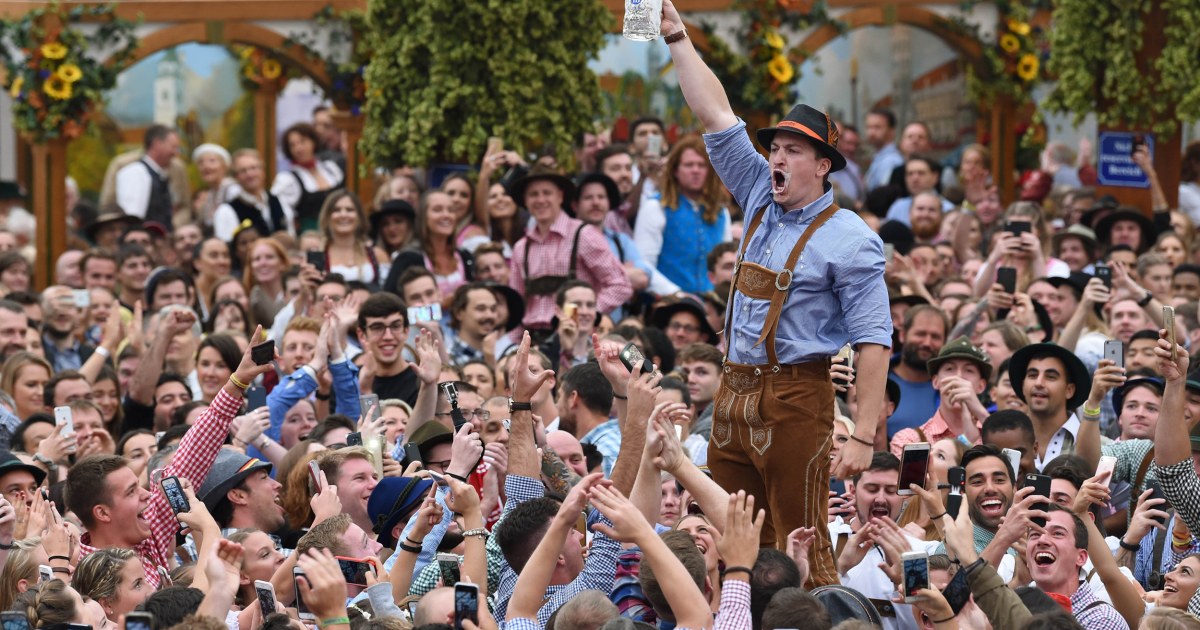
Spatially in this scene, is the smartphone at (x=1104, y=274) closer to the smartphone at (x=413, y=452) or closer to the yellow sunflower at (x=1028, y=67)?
the smartphone at (x=413, y=452)

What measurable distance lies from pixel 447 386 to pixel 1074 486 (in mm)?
2671

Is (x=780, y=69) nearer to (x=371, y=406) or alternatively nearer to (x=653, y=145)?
(x=653, y=145)

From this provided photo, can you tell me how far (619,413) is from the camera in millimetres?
8211

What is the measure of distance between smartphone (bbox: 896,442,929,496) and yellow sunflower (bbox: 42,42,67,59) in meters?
10.3

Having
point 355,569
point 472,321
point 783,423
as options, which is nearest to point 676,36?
point 783,423

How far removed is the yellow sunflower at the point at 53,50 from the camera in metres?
15.3

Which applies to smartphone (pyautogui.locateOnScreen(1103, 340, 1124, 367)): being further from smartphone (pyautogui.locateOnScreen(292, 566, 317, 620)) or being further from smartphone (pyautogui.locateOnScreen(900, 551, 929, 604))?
smartphone (pyautogui.locateOnScreen(292, 566, 317, 620))

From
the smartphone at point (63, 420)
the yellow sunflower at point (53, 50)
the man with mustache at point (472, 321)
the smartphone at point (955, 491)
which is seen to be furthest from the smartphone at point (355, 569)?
the yellow sunflower at point (53, 50)

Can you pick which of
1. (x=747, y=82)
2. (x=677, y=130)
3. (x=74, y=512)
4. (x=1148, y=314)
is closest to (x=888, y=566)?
(x=74, y=512)

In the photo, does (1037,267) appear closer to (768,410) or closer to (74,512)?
(768,410)

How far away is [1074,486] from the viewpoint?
792 centimetres

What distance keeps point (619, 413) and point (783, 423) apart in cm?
152

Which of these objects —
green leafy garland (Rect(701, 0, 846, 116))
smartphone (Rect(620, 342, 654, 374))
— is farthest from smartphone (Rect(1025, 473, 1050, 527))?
green leafy garland (Rect(701, 0, 846, 116))

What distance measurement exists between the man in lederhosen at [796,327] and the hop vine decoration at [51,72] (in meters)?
9.56
